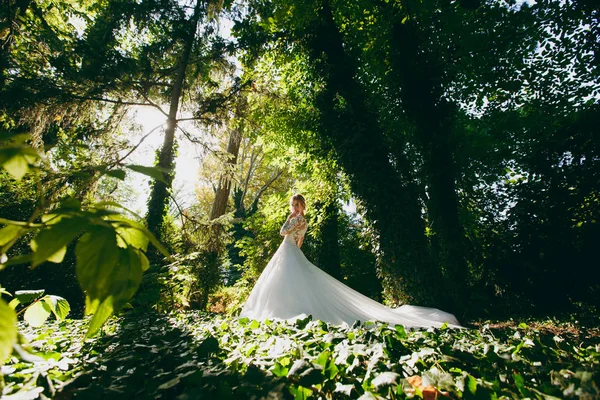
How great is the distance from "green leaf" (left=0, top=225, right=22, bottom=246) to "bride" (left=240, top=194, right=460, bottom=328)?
438 cm

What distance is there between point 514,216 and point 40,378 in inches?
389

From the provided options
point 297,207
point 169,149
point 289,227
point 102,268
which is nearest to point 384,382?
point 102,268

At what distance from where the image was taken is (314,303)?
4.97m

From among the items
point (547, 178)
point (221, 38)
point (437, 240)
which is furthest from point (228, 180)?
point (547, 178)

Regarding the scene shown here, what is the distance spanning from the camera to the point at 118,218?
2.00 feet

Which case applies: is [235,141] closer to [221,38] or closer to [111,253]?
[221,38]

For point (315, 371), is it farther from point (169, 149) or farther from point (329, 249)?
point (329, 249)

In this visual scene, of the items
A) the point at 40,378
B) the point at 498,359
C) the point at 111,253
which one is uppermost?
the point at 111,253

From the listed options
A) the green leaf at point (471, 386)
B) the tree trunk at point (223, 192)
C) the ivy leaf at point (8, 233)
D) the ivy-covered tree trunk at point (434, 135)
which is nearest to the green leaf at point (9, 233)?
the ivy leaf at point (8, 233)

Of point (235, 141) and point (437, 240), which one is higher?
point (235, 141)

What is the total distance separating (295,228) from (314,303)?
2.13m

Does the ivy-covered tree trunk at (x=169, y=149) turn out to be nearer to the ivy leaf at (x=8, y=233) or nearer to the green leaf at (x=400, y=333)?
the green leaf at (x=400, y=333)

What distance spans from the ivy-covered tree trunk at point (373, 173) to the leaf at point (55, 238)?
240 inches

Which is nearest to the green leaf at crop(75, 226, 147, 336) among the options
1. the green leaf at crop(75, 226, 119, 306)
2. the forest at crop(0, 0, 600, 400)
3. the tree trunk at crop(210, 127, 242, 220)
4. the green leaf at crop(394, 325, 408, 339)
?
the green leaf at crop(75, 226, 119, 306)
